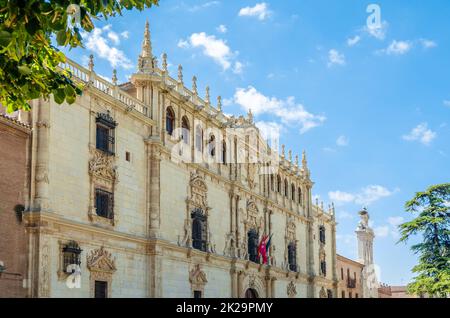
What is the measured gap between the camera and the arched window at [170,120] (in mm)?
33475

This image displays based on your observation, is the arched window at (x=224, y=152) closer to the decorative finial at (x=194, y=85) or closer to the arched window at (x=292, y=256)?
the decorative finial at (x=194, y=85)

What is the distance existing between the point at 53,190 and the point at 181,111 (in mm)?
11138

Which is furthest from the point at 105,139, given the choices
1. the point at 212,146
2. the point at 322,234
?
the point at 322,234

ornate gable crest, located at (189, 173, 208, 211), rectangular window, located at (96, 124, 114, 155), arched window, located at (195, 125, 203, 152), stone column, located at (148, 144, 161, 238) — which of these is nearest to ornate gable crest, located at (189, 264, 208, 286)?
ornate gable crest, located at (189, 173, 208, 211)

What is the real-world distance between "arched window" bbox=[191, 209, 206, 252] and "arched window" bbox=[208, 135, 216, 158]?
3877 mm

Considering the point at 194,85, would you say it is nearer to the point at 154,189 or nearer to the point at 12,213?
the point at 154,189

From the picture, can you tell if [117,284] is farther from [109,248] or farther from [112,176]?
[112,176]

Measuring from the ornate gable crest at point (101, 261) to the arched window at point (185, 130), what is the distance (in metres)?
8.69

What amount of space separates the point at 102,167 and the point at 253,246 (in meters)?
15.2

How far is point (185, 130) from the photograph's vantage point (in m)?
34.8

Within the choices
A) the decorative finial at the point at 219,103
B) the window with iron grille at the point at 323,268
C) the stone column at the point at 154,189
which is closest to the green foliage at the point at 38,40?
the stone column at the point at 154,189

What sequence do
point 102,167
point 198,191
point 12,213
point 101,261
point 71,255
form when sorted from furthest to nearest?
point 198,191 < point 102,167 < point 101,261 < point 71,255 < point 12,213

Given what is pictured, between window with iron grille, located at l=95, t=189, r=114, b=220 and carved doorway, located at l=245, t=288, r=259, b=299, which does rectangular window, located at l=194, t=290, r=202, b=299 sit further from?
window with iron grille, located at l=95, t=189, r=114, b=220

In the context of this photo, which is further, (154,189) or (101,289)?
(154,189)
